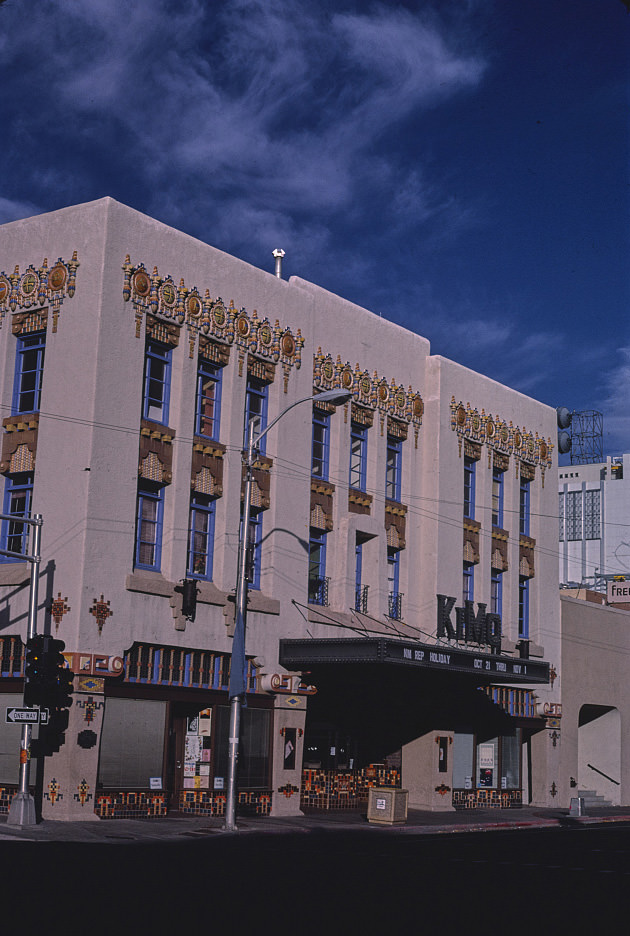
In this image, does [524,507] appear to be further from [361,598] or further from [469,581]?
[361,598]

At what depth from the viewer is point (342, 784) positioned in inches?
1475

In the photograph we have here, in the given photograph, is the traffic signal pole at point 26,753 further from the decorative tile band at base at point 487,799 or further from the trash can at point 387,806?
the decorative tile band at base at point 487,799

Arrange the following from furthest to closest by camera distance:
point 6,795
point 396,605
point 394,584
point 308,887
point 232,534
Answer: point 394,584
point 396,605
point 232,534
point 6,795
point 308,887

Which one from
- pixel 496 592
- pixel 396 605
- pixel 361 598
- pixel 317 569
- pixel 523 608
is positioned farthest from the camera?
pixel 523 608

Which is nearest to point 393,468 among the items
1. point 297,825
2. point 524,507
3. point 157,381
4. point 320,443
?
point 320,443

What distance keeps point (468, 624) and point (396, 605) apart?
309 cm

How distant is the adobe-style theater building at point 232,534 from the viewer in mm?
29297

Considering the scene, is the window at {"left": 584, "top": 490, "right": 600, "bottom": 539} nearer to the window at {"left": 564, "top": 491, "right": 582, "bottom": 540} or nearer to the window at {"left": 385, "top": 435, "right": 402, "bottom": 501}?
the window at {"left": 564, "top": 491, "right": 582, "bottom": 540}

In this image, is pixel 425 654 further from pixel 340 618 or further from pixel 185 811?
pixel 185 811

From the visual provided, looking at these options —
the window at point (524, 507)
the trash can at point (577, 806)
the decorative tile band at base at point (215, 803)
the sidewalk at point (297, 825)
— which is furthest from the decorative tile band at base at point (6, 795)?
the window at point (524, 507)

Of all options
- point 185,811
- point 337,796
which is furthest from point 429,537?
point 185,811

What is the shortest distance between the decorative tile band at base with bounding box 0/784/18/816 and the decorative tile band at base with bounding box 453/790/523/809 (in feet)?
58.8

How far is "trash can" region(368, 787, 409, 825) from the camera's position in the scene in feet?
107

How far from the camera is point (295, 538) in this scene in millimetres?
35188
